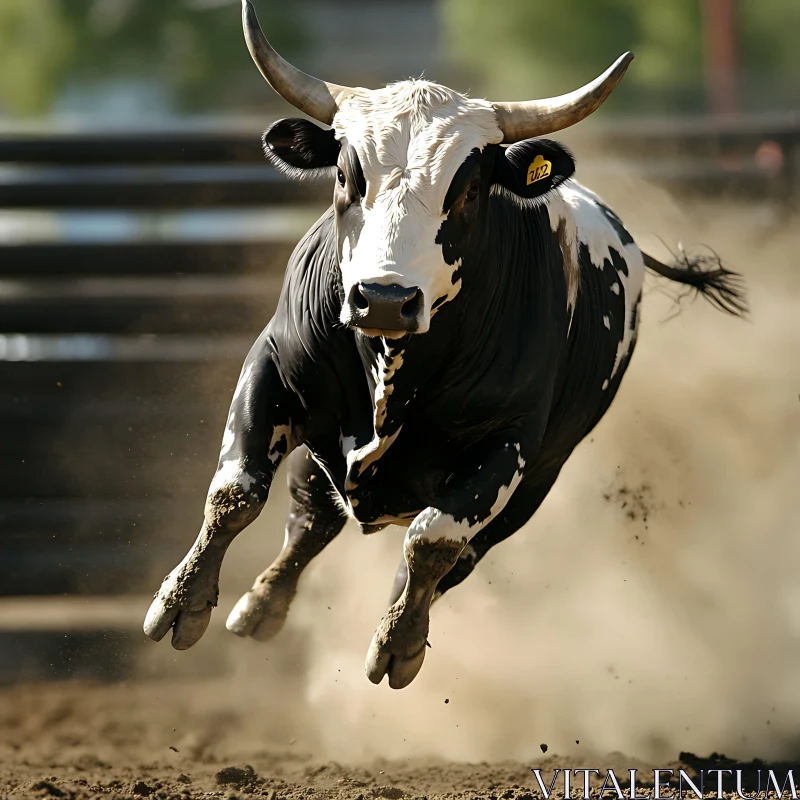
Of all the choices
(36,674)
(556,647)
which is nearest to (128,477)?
(36,674)

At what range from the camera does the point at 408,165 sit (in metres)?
3.98

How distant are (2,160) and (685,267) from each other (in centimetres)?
374

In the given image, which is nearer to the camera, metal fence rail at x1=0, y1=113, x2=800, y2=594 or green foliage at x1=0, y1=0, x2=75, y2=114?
metal fence rail at x1=0, y1=113, x2=800, y2=594

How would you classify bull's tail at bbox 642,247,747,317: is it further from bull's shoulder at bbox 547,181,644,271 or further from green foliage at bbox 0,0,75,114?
green foliage at bbox 0,0,75,114

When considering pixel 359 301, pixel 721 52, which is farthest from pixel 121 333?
pixel 721 52

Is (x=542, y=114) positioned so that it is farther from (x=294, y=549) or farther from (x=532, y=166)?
(x=294, y=549)

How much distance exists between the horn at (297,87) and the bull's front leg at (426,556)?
1.22 m

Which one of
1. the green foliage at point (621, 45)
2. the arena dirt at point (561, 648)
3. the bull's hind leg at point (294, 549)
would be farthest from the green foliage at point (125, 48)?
the bull's hind leg at point (294, 549)

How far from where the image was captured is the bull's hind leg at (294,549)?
521 centimetres

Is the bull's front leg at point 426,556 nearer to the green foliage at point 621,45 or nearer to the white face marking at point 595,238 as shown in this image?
the white face marking at point 595,238

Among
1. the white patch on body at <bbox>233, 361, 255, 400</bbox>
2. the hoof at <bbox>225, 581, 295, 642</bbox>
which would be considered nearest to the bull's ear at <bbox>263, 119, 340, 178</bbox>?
the white patch on body at <bbox>233, 361, 255, 400</bbox>

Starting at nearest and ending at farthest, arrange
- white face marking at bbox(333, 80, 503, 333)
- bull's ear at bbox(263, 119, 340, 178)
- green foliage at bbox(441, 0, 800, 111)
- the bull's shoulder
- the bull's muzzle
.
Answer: the bull's muzzle, white face marking at bbox(333, 80, 503, 333), bull's ear at bbox(263, 119, 340, 178), the bull's shoulder, green foliage at bbox(441, 0, 800, 111)

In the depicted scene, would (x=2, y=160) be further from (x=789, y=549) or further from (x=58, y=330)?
(x=789, y=549)

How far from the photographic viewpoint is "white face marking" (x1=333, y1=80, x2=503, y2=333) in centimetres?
385
